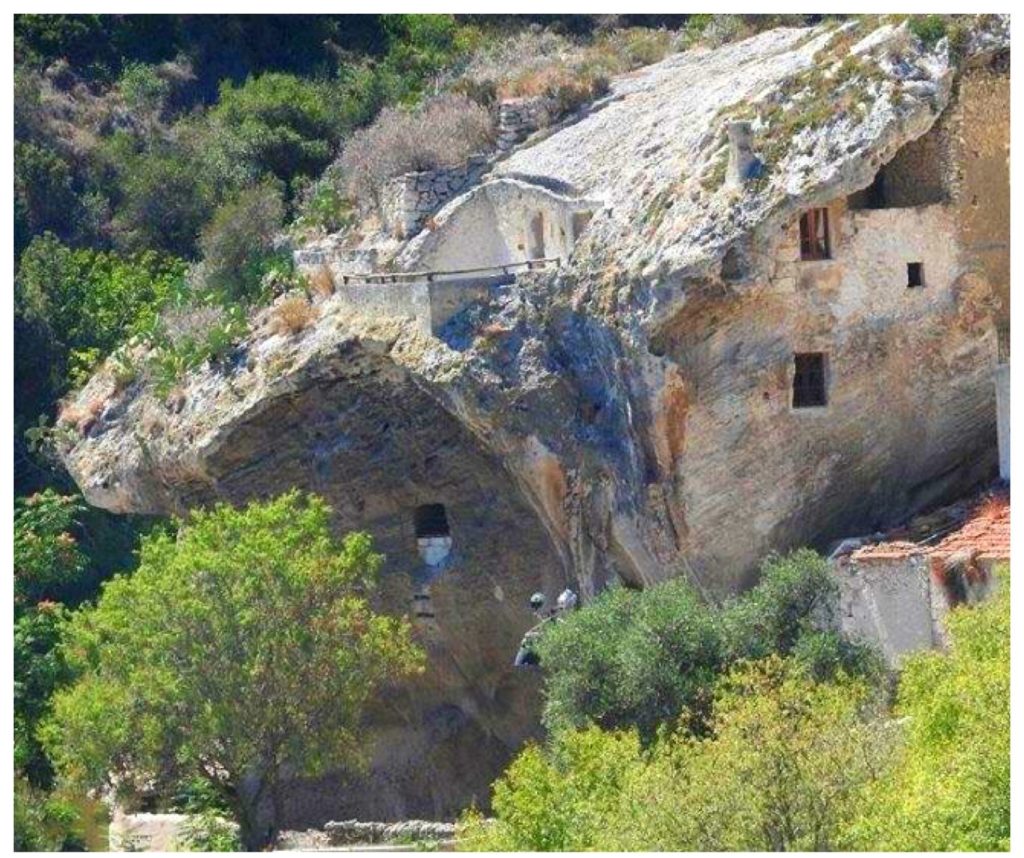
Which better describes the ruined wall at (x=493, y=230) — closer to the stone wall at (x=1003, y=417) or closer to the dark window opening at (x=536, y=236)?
the dark window opening at (x=536, y=236)

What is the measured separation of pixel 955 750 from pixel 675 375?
8.72 m

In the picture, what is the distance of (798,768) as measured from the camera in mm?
36781

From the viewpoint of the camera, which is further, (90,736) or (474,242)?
(474,242)

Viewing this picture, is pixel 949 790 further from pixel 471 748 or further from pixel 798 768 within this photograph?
pixel 471 748

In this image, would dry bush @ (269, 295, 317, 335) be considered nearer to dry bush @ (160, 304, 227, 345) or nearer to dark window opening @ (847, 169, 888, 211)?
dry bush @ (160, 304, 227, 345)

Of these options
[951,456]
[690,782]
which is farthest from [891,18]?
[690,782]

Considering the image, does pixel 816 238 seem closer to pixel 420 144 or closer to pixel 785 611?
pixel 785 611

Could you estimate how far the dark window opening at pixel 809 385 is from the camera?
4503cm

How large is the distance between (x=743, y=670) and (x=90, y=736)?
354 inches

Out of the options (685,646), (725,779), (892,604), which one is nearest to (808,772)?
(725,779)

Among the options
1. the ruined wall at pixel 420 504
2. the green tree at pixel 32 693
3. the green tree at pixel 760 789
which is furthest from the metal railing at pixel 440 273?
the green tree at pixel 760 789

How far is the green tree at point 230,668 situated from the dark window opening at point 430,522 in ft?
9.10

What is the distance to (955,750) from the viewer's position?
37062 millimetres

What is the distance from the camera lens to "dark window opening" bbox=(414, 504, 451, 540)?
5012 cm
